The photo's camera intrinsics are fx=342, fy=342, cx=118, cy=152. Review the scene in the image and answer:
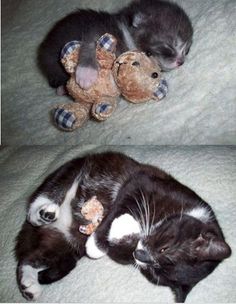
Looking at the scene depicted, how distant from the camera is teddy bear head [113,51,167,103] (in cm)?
103

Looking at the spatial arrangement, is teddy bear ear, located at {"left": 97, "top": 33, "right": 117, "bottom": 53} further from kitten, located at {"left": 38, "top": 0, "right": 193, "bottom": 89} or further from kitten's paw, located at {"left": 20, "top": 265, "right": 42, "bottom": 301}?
kitten's paw, located at {"left": 20, "top": 265, "right": 42, "bottom": 301}

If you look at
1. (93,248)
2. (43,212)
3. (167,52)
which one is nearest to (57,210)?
(43,212)

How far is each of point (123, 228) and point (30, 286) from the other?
0.34 m

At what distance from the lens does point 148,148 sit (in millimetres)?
1200

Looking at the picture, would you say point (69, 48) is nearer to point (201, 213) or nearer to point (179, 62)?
point (179, 62)

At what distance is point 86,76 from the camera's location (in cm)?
109

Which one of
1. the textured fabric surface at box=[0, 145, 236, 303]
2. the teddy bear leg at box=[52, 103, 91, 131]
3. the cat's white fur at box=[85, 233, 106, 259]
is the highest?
the teddy bear leg at box=[52, 103, 91, 131]

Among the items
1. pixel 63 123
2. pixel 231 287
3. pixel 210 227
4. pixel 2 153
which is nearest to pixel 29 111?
pixel 2 153

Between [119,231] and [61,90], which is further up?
[61,90]

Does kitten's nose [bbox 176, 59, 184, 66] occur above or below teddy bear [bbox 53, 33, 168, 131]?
below

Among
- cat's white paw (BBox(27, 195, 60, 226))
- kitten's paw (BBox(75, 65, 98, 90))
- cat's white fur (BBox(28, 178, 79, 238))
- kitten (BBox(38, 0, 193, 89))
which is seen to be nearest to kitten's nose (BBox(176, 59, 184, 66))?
kitten (BBox(38, 0, 193, 89))

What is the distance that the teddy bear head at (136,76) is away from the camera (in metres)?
1.03

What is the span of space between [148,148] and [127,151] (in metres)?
0.08

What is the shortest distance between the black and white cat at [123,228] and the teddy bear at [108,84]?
0.17 meters
